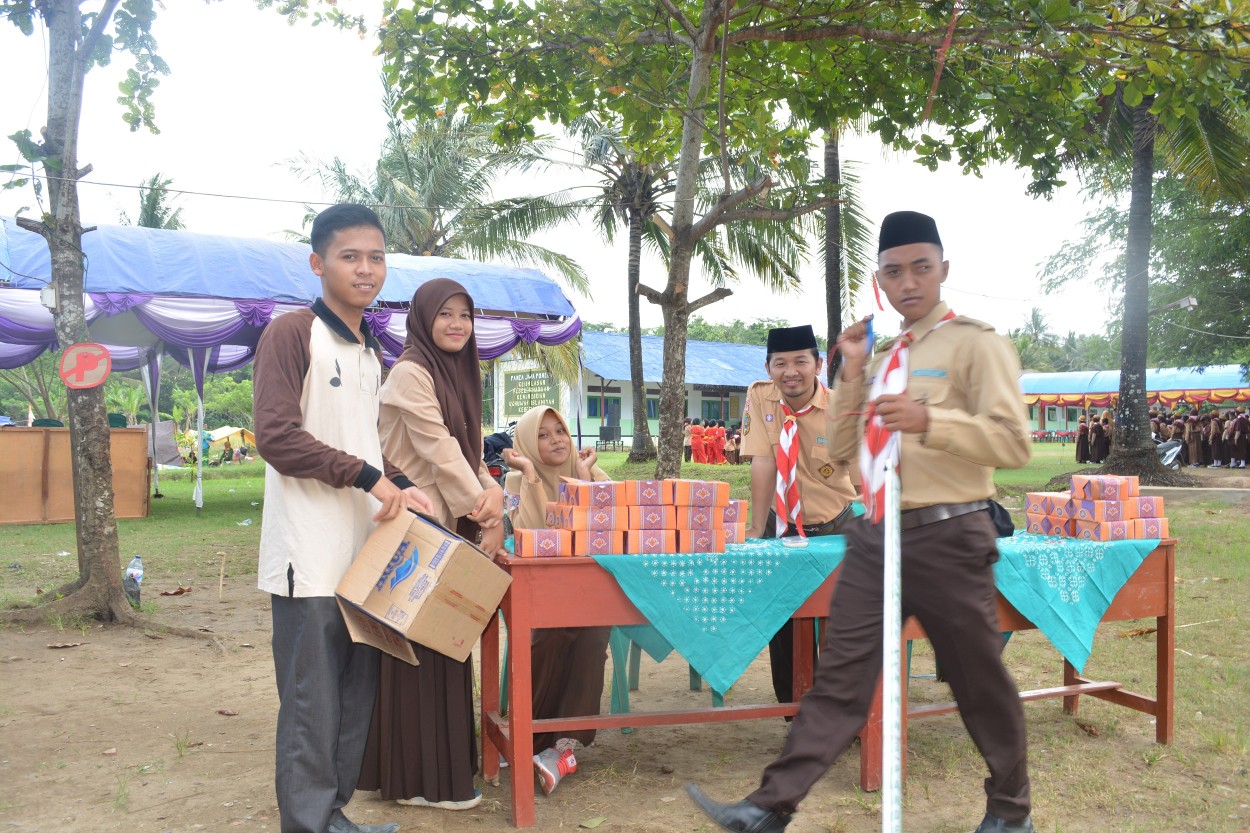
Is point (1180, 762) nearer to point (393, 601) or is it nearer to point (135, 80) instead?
point (393, 601)

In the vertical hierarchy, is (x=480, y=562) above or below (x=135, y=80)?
below

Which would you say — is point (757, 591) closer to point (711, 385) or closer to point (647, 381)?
point (711, 385)

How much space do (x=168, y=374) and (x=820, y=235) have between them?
34156 mm

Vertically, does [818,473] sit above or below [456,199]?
below

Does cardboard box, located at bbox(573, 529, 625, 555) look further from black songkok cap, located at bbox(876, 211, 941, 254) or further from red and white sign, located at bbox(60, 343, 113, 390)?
red and white sign, located at bbox(60, 343, 113, 390)

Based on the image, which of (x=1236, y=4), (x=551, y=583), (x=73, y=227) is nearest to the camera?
(x=551, y=583)

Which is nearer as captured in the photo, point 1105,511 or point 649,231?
point 1105,511

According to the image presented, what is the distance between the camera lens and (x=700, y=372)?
3638cm

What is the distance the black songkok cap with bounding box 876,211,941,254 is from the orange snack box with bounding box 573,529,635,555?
143cm

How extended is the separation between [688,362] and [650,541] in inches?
1322

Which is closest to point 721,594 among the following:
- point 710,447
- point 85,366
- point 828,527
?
point 828,527

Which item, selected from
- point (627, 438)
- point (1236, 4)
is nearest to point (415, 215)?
point (627, 438)

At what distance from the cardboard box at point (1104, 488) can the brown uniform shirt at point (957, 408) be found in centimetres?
162

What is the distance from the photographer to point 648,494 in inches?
138
